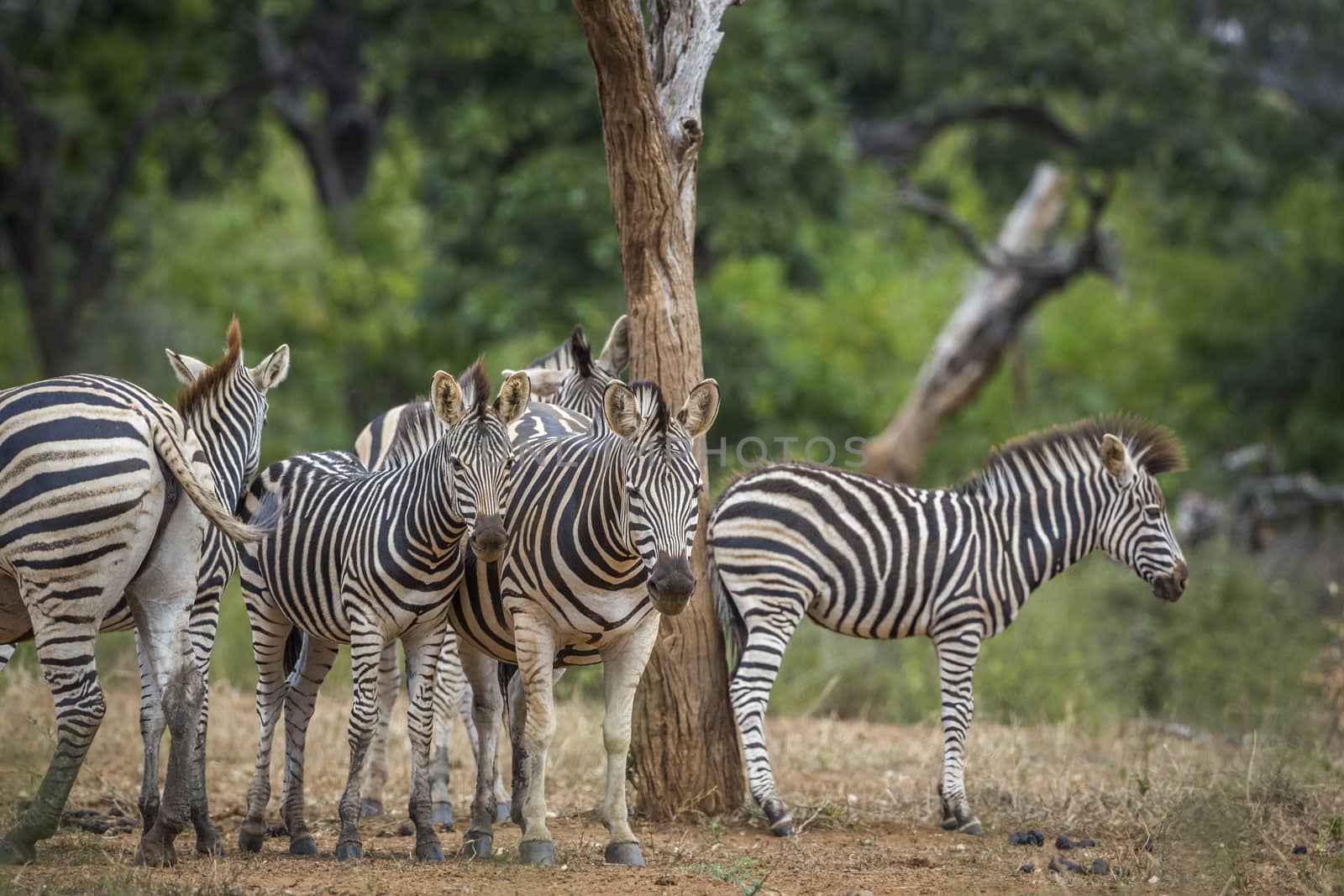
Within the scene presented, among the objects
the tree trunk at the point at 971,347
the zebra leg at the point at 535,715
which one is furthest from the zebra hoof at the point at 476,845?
the tree trunk at the point at 971,347

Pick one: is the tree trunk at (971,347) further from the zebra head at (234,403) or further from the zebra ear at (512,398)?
the zebra ear at (512,398)

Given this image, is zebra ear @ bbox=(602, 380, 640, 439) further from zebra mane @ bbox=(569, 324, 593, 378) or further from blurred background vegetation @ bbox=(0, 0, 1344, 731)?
blurred background vegetation @ bbox=(0, 0, 1344, 731)

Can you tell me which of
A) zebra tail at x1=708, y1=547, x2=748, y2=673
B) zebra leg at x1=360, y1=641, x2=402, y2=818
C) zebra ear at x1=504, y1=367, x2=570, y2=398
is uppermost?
zebra ear at x1=504, y1=367, x2=570, y2=398

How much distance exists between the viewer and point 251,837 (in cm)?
619

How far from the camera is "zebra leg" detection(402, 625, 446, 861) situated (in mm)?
5941

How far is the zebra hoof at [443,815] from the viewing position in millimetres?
7230

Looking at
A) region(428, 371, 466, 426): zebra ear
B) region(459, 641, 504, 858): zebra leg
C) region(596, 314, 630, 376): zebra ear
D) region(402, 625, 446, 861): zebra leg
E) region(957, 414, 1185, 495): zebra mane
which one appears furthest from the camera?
region(596, 314, 630, 376): zebra ear

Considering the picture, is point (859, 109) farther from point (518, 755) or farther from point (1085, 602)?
point (518, 755)

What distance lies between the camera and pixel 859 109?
19641 mm

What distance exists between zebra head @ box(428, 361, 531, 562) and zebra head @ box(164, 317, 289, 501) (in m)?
1.24

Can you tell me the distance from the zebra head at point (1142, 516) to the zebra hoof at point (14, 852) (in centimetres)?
559

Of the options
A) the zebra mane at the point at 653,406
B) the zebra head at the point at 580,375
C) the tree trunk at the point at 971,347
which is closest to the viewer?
the zebra mane at the point at 653,406

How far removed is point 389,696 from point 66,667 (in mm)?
2050

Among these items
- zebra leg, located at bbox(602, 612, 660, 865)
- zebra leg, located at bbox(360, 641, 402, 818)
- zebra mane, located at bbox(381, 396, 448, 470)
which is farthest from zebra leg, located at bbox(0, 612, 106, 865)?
zebra leg, located at bbox(602, 612, 660, 865)
